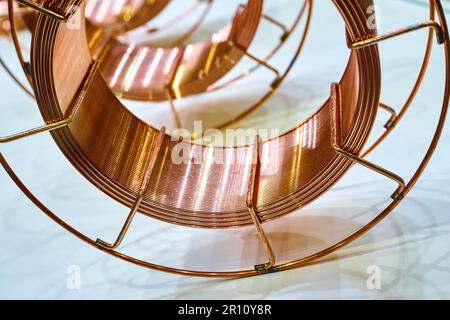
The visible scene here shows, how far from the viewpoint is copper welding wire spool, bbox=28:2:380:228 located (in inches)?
62.5

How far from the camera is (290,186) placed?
1.78m

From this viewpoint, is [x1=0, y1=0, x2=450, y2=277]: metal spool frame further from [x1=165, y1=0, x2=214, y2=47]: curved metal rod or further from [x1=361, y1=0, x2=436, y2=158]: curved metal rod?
[x1=165, y1=0, x2=214, y2=47]: curved metal rod

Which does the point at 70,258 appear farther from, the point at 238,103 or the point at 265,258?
the point at 238,103

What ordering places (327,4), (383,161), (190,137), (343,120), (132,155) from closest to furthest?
(343,120)
(132,155)
(383,161)
(190,137)
(327,4)

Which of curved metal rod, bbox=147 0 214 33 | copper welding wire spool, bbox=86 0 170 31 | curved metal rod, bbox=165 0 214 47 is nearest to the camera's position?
copper welding wire spool, bbox=86 0 170 31

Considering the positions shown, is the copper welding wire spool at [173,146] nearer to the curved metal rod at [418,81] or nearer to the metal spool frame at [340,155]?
the metal spool frame at [340,155]

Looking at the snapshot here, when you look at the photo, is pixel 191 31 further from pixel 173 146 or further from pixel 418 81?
pixel 418 81

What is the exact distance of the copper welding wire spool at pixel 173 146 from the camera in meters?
1.59

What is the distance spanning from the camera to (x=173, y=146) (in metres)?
1.97

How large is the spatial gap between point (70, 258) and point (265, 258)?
54 cm

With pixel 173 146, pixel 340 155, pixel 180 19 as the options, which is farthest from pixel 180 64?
pixel 340 155

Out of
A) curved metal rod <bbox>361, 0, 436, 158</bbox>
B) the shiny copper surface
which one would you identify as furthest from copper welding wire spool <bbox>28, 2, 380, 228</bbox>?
the shiny copper surface

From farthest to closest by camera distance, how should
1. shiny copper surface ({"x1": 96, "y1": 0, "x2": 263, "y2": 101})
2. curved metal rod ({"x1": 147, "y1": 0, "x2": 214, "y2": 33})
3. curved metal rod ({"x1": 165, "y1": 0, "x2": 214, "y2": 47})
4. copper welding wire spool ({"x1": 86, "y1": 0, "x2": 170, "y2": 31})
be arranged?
curved metal rod ({"x1": 147, "y1": 0, "x2": 214, "y2": 33})
curved metal rod ({"x1": 165, "y1": 0, "x2": 214, "y2": 47})
copper welding wire spool ({"x1": 86, "y1": 0, "x2": 170, "y2": 31})
shiny copper surface ({"x1": 96, "y1": 0, "x2": 263, "y2": 101})
